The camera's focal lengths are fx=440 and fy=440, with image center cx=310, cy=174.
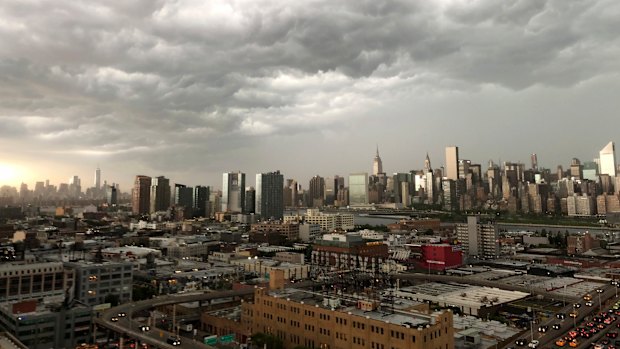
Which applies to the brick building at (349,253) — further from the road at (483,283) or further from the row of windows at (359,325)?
the row of windows at (359,325)

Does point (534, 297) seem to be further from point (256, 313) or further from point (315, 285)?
point (256, 313)

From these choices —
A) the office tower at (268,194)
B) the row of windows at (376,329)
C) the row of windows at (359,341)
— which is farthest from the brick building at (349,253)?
the office tower at (268,194)

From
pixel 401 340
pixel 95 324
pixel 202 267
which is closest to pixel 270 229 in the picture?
pixel 202 267

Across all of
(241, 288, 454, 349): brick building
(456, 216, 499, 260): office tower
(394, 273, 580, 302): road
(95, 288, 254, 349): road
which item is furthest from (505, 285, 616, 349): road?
(456, 216, 499, 260): office tower

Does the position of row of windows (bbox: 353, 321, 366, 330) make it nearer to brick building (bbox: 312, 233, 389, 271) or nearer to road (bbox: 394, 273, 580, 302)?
road (bbox: 394, 273, 580, 302)

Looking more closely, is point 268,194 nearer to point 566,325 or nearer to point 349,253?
point 349,253
